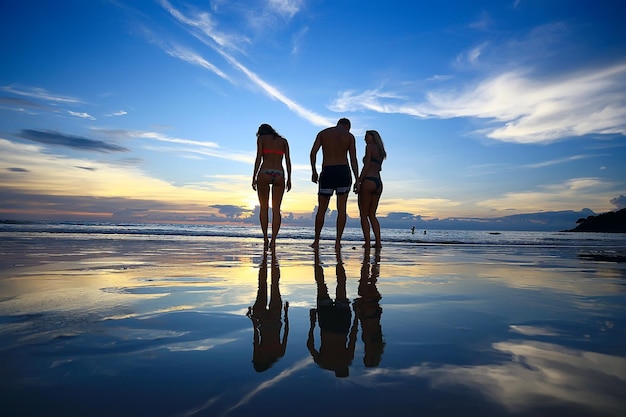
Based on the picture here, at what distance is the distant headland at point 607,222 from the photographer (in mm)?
54225

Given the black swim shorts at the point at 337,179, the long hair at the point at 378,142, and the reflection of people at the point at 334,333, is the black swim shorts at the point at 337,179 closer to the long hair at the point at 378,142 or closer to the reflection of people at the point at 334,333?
the long hair at the point at 378,142

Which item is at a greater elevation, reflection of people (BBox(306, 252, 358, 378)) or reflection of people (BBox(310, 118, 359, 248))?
reflection of people (BBox(310, 118, 359, 248))

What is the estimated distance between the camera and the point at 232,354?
1.27m

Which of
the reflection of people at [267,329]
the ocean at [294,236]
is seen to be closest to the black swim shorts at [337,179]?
the ocean at [294,236]

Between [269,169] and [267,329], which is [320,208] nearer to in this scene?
[269,169]

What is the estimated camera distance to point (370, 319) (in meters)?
1.83

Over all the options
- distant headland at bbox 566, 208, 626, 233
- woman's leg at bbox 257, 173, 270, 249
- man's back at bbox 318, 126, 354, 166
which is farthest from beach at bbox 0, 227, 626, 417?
distant headland at bbox 566, 208, 626, 233

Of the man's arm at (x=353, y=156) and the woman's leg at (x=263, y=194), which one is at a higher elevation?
the man's arm at (x=353, y=156)

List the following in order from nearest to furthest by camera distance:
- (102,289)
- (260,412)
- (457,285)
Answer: (260,412)
(102,289)
(457,285)

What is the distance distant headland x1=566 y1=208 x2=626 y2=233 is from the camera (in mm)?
54225

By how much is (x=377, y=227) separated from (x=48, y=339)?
23.1 feet

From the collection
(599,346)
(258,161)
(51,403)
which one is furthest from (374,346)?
(258,161)

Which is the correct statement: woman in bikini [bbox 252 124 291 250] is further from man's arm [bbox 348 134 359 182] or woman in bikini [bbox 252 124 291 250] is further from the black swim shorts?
man's arm [bbox 348 134 359 182]

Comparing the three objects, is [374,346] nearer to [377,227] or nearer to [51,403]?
[51,403]
